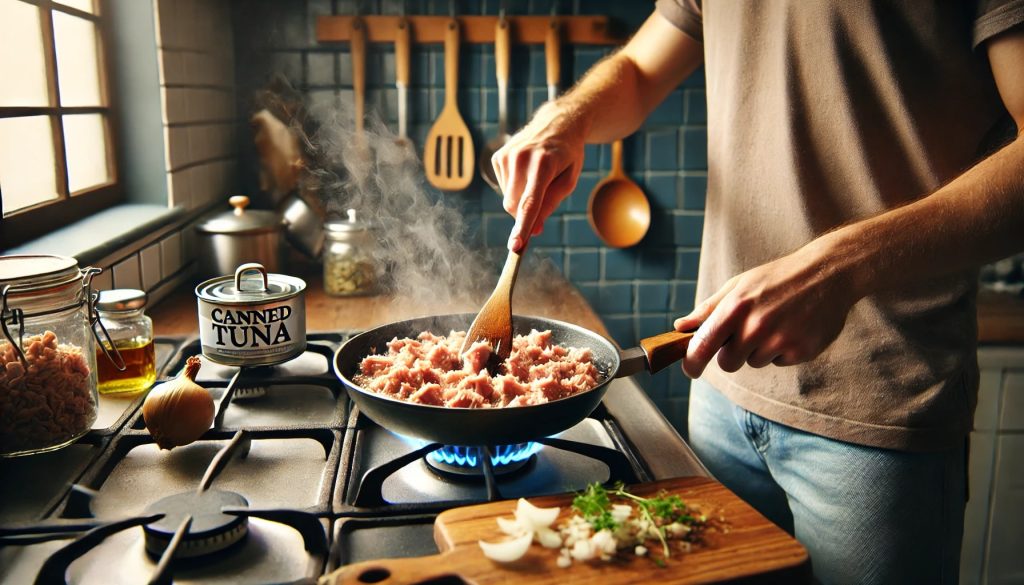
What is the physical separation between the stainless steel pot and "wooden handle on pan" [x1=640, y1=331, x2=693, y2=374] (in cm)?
121

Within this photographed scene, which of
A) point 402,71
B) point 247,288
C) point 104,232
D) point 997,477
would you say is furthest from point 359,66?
→ point 997,477

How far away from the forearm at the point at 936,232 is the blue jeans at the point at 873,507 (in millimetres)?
352

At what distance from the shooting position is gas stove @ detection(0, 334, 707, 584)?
0.76m

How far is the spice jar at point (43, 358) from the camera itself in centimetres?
91

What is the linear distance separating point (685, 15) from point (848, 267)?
77 centimetres

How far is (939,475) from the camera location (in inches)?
46.4

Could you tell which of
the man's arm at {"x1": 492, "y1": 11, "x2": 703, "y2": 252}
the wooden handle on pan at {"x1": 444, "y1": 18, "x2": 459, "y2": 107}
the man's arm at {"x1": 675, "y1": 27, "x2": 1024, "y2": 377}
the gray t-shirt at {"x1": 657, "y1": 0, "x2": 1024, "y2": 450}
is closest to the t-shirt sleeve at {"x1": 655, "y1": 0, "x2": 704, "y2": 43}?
the man's arm at {"x1": 492, "y1": 11, "x2": 703, "y2": 252}

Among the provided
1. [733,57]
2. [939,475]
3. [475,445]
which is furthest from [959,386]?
[475,445]

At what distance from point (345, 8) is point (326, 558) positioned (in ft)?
6.21

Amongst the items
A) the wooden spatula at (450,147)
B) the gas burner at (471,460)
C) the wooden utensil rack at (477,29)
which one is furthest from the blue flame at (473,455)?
the wooden utensil rack at (477,29)

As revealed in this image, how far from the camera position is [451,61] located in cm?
230

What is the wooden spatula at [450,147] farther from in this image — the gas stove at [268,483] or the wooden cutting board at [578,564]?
the wooden cutting board at [578,564]

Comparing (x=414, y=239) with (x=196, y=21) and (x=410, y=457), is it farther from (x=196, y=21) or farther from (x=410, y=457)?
(x=410, y=457)

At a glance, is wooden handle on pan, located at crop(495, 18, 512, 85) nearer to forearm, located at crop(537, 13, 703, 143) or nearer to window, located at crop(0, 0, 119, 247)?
forearm, located at crop(537, 13, 703, 143)
